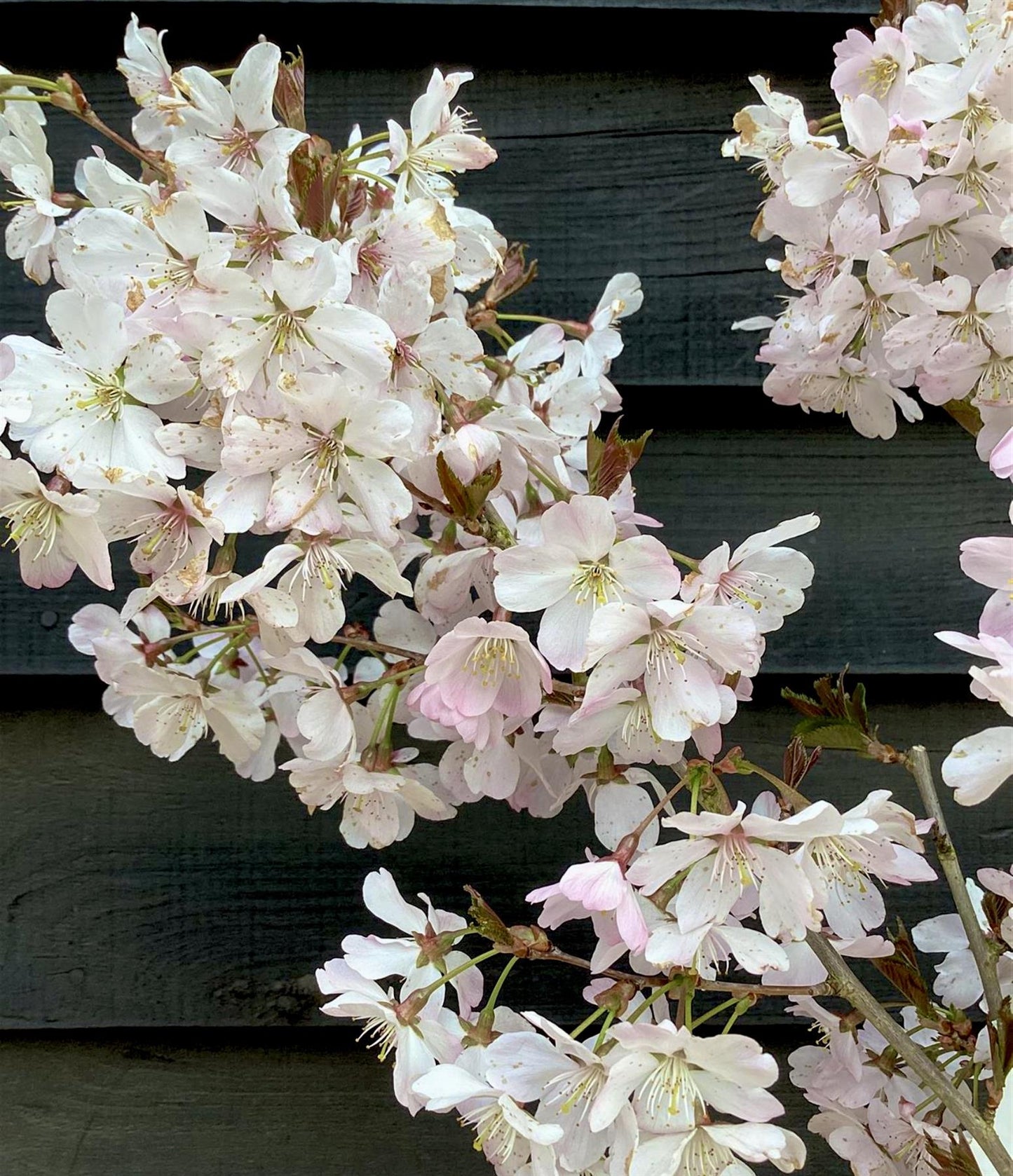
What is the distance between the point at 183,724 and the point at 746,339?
57 centimetres

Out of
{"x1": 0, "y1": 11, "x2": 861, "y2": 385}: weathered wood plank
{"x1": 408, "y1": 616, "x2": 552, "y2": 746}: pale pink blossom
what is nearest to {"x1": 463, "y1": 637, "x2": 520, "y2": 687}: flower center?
{"x1": 408, "y1": 616, "x2": 552, "y2": 746}: pale pink blossom

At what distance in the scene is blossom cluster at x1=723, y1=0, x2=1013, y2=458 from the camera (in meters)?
0.48

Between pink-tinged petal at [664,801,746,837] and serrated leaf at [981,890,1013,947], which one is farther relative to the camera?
serrated leaf at [981,890,1013,947]

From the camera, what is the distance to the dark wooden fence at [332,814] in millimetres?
808

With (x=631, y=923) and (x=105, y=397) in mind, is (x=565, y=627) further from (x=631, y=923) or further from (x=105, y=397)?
(x=105, y=397)

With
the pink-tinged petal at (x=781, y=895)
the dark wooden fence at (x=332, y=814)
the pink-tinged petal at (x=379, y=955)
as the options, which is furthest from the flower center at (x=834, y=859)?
the dark wooden fence at (x=332, y=814)

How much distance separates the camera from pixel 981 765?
0.40 m

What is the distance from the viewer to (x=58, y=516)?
A: 441mm

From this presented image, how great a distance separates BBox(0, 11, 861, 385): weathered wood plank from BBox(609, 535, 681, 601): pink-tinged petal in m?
0.43

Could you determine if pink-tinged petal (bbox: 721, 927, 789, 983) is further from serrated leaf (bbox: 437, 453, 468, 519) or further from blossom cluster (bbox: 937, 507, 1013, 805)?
serrated leaf (bbox: 437, 453, 468, 519)

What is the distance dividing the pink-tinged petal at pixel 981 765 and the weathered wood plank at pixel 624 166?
1.59 feet

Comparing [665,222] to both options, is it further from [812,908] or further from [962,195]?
[812,908]

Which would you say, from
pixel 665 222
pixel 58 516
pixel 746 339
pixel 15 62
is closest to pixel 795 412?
pixel 746 339

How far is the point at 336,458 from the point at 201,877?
541mm
